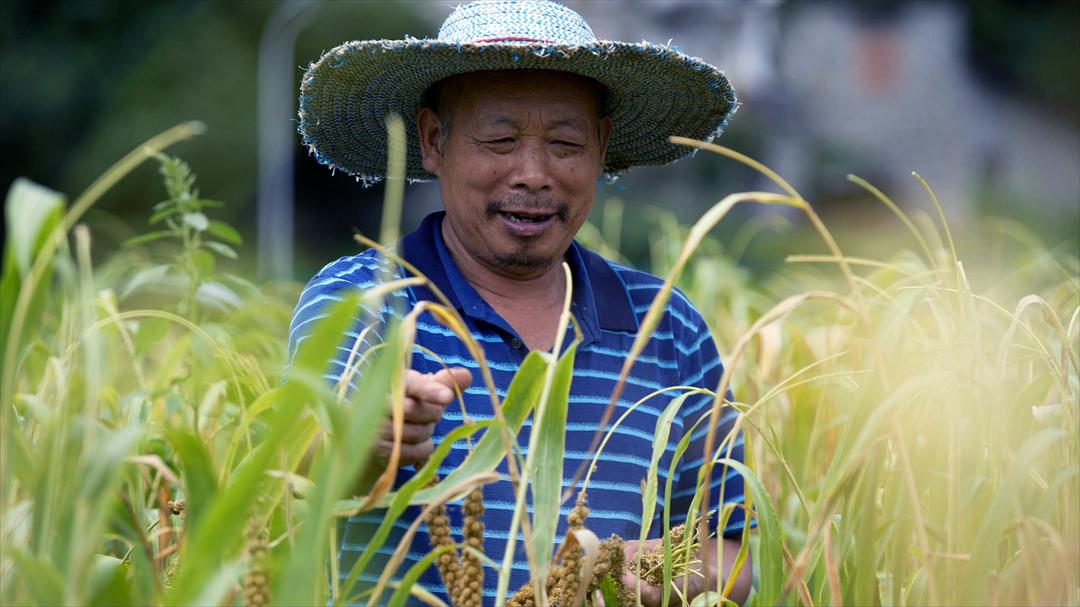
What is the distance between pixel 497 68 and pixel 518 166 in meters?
0.12

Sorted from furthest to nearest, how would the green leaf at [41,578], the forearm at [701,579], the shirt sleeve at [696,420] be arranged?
the shirt sleeve at [696,420], the forearm at [701,579], the green leaf at [41,578]

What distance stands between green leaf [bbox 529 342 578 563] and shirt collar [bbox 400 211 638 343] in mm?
560

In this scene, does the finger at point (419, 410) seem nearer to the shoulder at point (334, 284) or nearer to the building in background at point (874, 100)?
the shoulder at point (334, 284)

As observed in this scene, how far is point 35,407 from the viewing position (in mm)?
811

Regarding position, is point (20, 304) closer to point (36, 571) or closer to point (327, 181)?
point (36, 571)

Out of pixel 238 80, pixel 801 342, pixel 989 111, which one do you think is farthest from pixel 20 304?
pixel 989 111

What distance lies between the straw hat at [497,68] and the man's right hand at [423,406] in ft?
1.76

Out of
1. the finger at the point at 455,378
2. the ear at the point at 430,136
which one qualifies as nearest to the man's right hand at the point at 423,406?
the finger at the point at 455,378

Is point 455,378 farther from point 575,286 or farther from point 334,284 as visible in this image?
point 575,286

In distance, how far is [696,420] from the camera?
A: 4.83 ft

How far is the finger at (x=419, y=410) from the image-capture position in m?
0.91

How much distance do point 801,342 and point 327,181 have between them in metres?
21.5

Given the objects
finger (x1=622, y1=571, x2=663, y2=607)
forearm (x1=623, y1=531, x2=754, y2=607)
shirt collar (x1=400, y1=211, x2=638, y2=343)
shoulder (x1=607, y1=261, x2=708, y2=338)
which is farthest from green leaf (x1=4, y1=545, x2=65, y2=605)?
shoulder (x1=607, y1=261, x2=708, y2=338)

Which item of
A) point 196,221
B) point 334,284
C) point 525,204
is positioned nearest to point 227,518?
point 334,284
